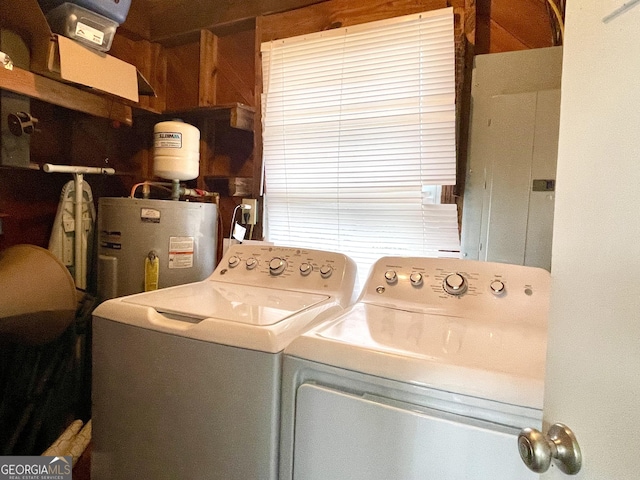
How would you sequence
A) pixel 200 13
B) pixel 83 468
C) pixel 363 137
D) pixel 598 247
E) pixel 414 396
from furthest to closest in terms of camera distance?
pixel 200 13 < pixel 363 137 < pixel 83 468 < pixel 414 396 < pixel 598 247

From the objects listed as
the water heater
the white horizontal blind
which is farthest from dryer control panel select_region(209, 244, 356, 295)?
the white horizontal blind

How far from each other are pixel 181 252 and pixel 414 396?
125 centimetres

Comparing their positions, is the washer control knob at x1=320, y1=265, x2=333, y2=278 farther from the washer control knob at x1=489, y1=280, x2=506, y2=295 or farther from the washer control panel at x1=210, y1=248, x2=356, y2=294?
the washer control knob at x1=489, y1=280, x2=506, y2=295

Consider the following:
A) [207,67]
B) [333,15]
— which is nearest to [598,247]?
[333,15]

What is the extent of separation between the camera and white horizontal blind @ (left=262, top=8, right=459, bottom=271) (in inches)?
62.4

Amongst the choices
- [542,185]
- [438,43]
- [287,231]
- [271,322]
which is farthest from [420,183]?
[271,322]

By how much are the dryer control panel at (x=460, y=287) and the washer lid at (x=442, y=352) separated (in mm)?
54

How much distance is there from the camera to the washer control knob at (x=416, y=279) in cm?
127

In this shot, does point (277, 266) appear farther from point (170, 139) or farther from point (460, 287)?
point (170, 139)

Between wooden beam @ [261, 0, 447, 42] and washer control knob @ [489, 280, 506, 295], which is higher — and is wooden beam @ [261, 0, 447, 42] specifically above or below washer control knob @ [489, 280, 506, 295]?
above

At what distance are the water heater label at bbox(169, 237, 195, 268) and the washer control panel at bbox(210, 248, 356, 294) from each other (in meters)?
0.20

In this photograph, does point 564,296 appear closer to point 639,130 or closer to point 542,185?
point 639,130

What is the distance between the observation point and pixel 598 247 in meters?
0.47

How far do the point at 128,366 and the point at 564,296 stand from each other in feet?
3.41
